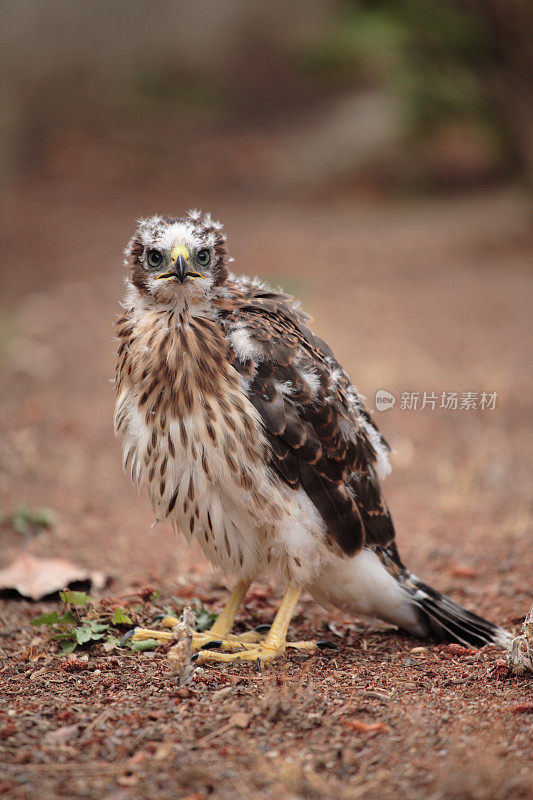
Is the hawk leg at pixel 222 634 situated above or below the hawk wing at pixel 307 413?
below

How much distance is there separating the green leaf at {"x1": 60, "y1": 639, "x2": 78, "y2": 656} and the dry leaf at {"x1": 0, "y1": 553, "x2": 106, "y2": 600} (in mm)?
734

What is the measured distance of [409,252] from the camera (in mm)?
13406

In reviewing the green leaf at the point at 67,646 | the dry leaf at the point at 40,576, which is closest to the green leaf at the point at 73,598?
the green leaf at the point at 67,646

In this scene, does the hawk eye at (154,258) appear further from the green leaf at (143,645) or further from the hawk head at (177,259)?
the green leaf at (143,645)

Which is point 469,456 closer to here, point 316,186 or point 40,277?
point 40,277

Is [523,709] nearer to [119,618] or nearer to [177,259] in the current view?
[119,618]

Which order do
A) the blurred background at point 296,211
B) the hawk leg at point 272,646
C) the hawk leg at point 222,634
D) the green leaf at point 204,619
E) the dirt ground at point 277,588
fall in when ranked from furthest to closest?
the blurred background at point 296,211 → the green leaf at point 204,619 → the hawk leg at point 222,634 → the hawk leg at point 272,646 → the dirt ground at point 277,588

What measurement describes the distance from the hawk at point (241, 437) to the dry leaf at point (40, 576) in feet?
2.75

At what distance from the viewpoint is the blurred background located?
20.9ft

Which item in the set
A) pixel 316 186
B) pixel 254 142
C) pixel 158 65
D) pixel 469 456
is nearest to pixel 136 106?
pixel 158 65

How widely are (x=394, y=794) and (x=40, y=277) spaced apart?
Result: 10.3 m

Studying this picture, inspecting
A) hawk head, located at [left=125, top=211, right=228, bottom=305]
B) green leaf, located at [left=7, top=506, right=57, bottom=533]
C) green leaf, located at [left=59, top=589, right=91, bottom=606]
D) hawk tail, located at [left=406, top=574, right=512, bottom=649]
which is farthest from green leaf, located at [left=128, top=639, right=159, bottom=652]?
green leaf, located at [left=7, top=506, right=57, bottom=533]

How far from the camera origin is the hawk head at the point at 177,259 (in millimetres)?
3570

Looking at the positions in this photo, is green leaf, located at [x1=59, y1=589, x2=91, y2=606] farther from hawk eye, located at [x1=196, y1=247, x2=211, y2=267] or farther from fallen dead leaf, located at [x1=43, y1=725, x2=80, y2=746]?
hawk eye, located at [x1=196, y1=247, x2=211, y2=267]
